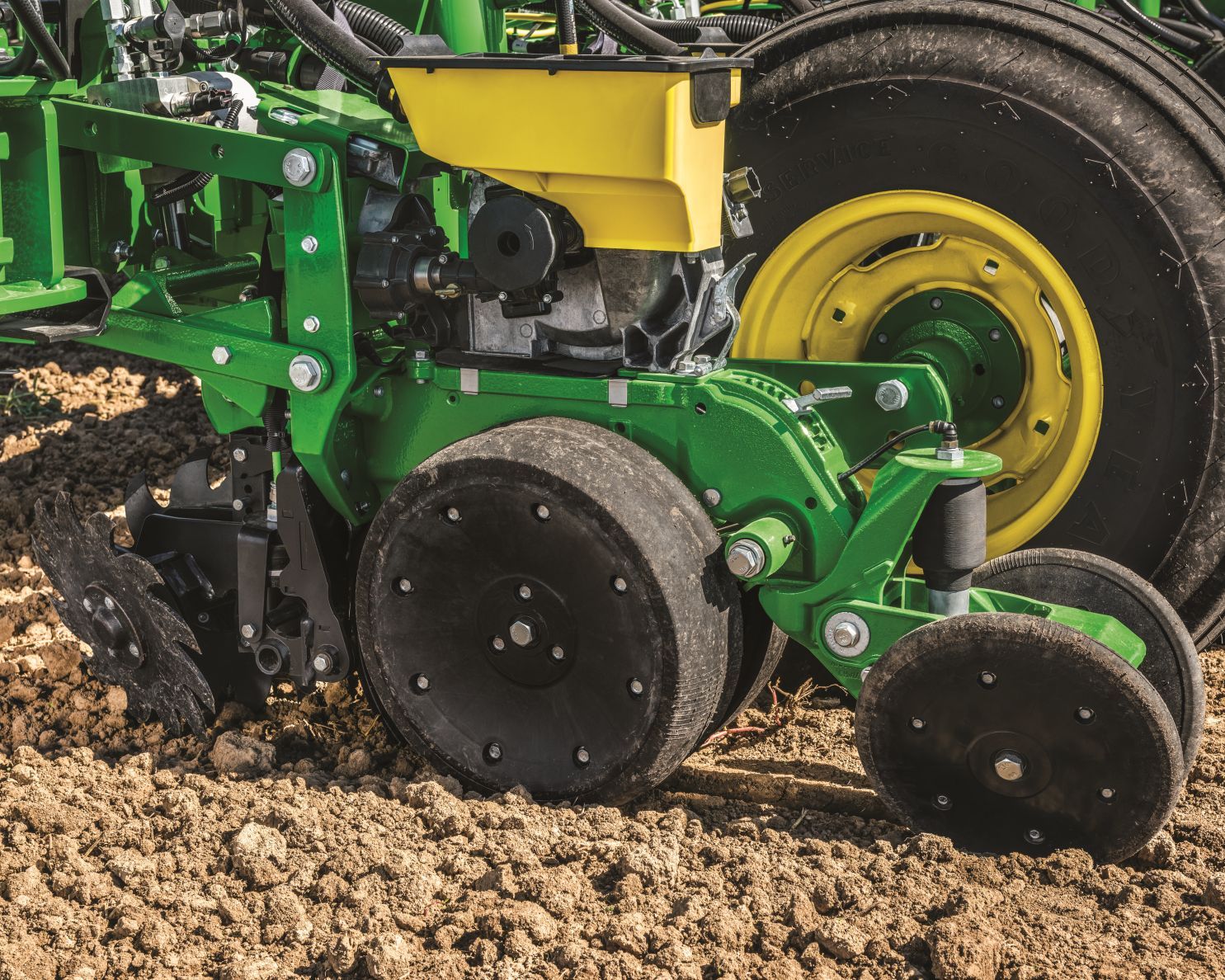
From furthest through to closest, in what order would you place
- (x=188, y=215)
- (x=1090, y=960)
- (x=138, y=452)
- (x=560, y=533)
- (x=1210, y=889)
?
1. (x=138, y=452)
2. (x=188, y=215)
3. (x=560, y=533)
4. (x=1210, y=889)
5. (x=1090, y=960)

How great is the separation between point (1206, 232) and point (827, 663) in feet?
4.28

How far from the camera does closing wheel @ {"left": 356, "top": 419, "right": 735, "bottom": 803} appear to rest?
9.50 feet

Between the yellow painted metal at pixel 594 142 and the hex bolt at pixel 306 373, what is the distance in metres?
0.54

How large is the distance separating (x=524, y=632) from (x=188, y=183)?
139 centimetres

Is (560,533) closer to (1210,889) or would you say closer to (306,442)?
(306,442)

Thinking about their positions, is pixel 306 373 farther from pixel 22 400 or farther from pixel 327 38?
pixel 22 400

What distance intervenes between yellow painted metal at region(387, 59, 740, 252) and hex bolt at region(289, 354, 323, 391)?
0.54 meters

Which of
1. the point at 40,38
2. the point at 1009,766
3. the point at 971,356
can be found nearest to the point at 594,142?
the point at 971,356

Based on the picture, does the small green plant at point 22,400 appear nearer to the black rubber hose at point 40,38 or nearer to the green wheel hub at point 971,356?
the black rubber hose at point 40,38

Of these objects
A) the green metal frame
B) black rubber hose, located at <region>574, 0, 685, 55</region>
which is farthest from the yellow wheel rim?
black rubber hose, located at <region>574, 0, 685, 55</region>

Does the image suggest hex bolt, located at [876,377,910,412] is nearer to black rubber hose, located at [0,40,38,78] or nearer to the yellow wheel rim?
the yellow wheel rim

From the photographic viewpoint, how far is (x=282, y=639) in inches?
136

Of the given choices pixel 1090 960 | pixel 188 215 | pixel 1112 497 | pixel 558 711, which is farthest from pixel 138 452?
pixel 1090 960

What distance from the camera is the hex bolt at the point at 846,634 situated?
9.82ft
